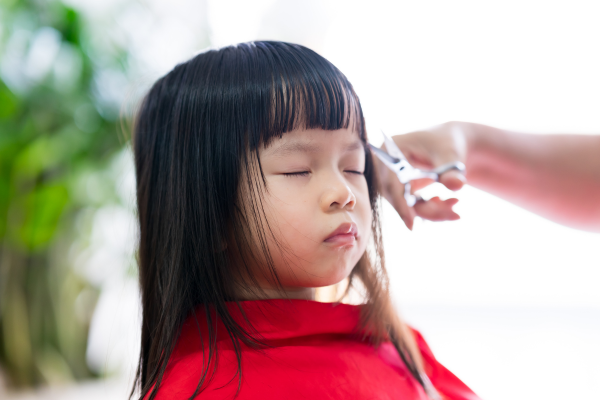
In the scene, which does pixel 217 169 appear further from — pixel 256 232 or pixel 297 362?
pixel 297 362

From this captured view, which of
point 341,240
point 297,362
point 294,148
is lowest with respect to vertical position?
point 297,362

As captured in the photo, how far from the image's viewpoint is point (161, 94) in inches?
25.9

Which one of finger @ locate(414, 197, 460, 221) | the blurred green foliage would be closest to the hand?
finger @ locate(414, 197, 460, 221)

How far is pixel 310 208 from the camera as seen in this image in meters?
0.54

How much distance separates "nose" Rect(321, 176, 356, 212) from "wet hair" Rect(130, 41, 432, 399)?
71mm

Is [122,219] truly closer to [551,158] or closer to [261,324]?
[261,324]

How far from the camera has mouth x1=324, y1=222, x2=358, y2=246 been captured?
21.7 inches

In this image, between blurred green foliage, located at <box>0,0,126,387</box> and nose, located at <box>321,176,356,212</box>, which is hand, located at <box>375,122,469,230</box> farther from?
blurred green foliage, located at <box>0,0,126,387</box>

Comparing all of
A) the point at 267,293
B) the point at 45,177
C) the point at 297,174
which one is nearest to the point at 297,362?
the point at 267,293

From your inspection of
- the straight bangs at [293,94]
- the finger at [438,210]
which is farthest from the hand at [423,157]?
the straight bangs at [293,94]

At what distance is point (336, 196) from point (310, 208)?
0.11ft

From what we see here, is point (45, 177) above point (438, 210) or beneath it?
beneath

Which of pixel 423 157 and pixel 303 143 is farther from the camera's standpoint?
pixel 423 157

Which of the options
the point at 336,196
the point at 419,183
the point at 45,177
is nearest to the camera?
the point at 336,196
